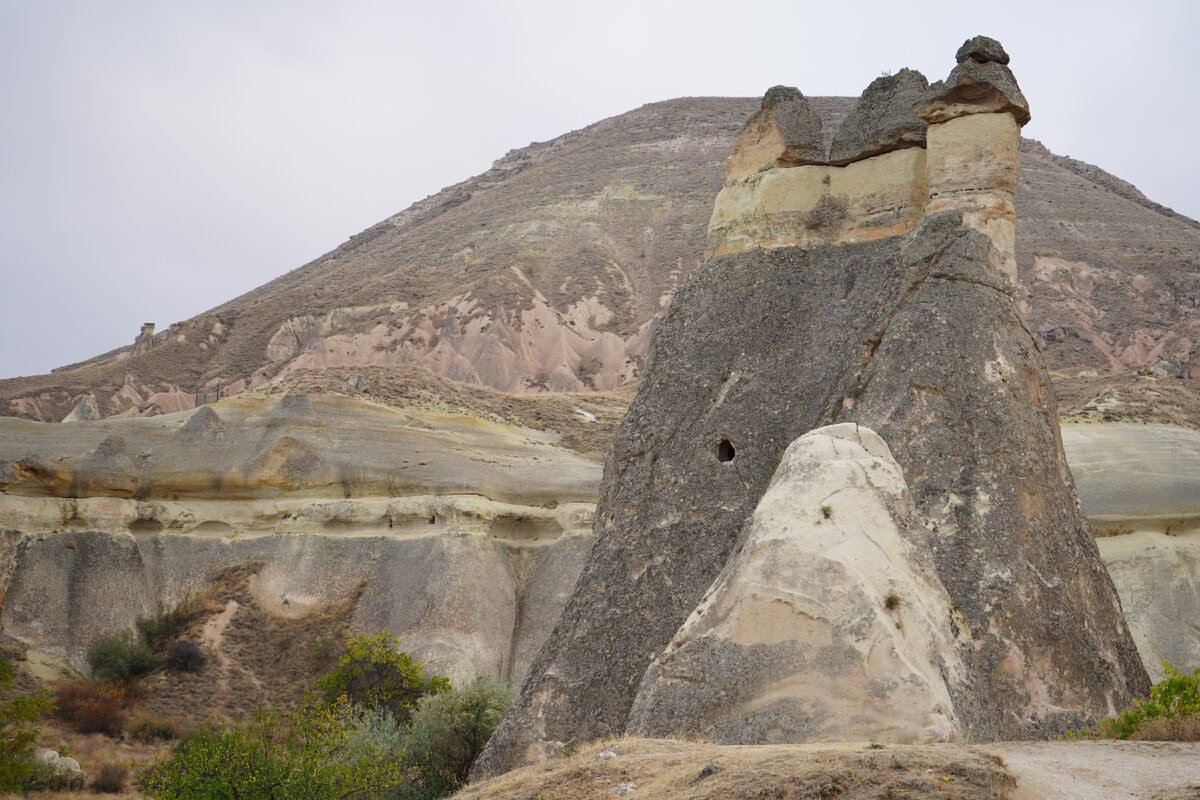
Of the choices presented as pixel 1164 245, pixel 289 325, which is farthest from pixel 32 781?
pixel 1164 245

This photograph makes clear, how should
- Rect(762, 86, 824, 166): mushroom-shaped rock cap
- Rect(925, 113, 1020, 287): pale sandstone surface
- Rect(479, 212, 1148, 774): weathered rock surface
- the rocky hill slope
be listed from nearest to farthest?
Rect(479, 212, 1148, 774): weathered rock surface, Rect(925, 113, 1020, 287): pale sandstone surface, Rect(762, 86, 824, 166): mushroom-shaped rock cap, the rocky hill slope

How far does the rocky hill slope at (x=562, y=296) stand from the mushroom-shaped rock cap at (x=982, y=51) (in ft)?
103

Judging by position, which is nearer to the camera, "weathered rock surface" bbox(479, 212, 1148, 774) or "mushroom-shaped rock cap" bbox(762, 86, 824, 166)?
"weathered rock surface" bbox(479, 212, 1148, 774)

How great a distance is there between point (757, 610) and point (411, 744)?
1252 centimetres

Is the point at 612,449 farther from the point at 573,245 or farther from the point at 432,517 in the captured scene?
the point at 573,245

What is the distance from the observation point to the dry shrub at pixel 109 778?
2066 cm

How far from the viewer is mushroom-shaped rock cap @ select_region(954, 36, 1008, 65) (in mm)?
13320

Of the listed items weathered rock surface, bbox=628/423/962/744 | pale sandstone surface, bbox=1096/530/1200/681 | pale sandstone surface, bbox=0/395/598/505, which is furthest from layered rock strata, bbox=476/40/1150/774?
pale sandstone surface, bbox=0/395/598/505

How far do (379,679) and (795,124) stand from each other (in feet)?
53.4

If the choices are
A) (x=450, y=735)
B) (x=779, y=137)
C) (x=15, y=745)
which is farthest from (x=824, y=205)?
(x=15, y=745)

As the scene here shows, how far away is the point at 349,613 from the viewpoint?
93.7ft

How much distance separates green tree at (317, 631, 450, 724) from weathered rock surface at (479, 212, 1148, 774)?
12.7 m

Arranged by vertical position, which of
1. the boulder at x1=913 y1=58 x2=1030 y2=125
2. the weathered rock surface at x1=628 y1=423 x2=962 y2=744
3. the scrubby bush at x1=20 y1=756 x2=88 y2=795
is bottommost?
the scrubby bush at x1=20 y1=756 x2=88 y2=795

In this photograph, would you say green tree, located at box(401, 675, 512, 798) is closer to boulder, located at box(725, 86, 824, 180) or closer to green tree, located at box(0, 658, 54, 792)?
green tree, located at box(0, 658, 54, 792)
